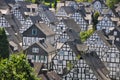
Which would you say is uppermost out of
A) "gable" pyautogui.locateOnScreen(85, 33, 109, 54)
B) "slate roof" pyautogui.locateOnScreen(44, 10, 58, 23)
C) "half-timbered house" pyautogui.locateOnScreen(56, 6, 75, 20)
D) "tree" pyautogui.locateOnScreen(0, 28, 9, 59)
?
"tree" pyautogui.locateOnScreen(0, 28, 9, 59)

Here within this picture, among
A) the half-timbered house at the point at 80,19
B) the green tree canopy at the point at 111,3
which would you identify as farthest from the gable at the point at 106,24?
the green tree canopy at the point at 111,3

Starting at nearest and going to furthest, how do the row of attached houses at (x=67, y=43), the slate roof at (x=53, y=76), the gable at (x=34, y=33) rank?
the slate roof at (x=53, y=76), the row of attached houses at (x=67, y=43), the gable at (x=34, y=33)

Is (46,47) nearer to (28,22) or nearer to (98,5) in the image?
(28,22)

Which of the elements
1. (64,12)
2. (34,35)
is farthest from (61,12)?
(34,35)

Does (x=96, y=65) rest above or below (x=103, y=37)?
above

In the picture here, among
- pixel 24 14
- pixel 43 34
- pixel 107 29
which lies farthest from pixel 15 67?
pixel 24 14

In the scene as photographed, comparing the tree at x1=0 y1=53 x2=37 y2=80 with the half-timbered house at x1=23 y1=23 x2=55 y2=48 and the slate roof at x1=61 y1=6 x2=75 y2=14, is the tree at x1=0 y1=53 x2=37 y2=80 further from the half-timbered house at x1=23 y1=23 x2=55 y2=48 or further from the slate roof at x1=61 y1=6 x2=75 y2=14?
the slate roof at x1=61 y1=6 x2=75 y2=14

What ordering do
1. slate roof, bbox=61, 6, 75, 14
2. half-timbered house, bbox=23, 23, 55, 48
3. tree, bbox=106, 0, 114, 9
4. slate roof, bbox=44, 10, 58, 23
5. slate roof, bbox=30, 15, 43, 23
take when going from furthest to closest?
1. tree, bbox=106, 0, 114, 9
2. slate roof, bbox=61, 6, 75, 14
3. slate roof, bbox=44, 10, 58, 23
4. slate roof, bbox=30, 15, 43, 23
5. half-timbered house, bbox=23, 23, 55, 48

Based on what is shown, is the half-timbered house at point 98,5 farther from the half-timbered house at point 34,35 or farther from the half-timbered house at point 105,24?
the half-timbered house at point 34,35

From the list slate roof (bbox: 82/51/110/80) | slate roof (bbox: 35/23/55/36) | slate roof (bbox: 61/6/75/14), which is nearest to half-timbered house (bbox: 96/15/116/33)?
slate roof (bbox: 35/23/55/36)

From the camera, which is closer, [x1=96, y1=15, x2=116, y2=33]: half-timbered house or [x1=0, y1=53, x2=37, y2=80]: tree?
[x1=0, y1=53, x2=37, y2=80]: tree
